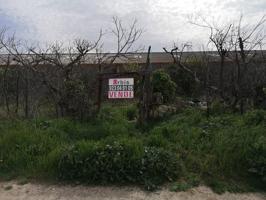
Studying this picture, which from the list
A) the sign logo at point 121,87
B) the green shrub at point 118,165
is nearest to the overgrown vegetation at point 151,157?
the green shrub at point 118,165

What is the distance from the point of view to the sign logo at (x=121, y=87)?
9086 millimetres

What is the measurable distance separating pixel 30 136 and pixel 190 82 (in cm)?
930

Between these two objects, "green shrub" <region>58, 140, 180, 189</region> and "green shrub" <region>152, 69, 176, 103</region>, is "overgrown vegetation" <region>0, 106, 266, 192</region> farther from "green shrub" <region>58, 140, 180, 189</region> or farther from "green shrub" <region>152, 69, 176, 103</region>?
"green shrub" <region>152, 69, 176, 103</region>

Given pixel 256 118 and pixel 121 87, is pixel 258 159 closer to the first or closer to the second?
pixel 256 118

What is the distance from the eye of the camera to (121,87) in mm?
9117

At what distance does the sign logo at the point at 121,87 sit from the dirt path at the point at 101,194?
3614 mm

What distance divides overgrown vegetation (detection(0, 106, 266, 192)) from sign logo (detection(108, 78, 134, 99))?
4.79ft

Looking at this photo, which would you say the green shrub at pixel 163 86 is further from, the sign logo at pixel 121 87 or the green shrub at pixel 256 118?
the green shrub at pixel 256 118

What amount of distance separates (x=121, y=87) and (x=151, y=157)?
10.9ft

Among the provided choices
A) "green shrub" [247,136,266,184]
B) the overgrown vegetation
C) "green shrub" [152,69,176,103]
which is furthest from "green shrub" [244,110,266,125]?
"green shrub" [152,69,176,103]

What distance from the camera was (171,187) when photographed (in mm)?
5715

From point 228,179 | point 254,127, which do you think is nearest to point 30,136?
point 228,179

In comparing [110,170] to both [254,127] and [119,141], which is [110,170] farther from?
[254,127]

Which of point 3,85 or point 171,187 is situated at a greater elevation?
point 3,85
